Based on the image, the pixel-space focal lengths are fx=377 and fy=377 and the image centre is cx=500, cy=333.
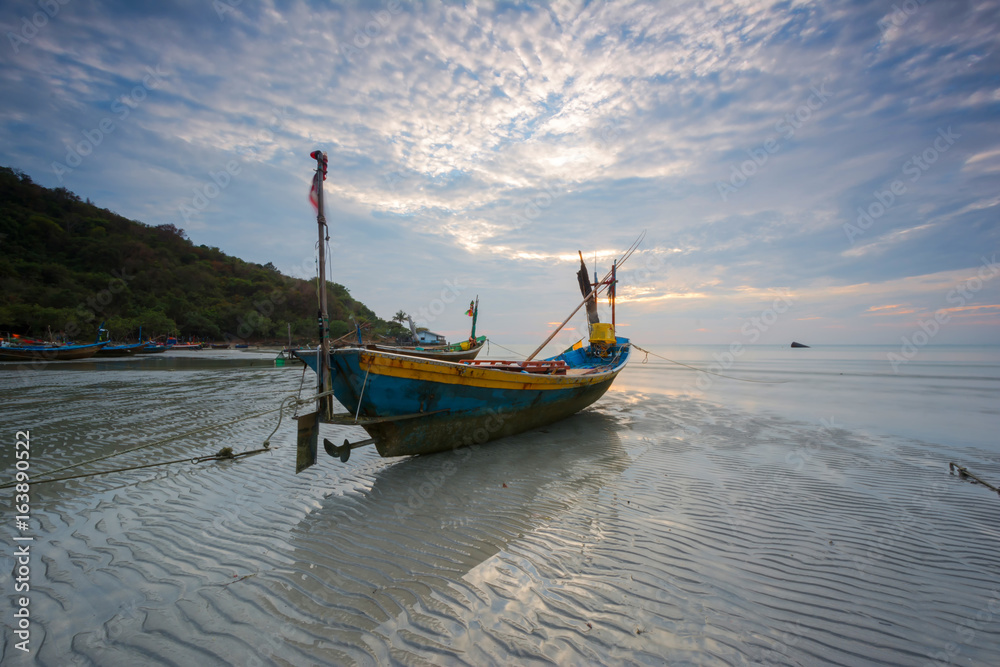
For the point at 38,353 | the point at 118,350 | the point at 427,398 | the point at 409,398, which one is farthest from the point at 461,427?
the point at 118,350

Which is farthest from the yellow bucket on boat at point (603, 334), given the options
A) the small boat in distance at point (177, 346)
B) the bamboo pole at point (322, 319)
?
the small boat in distance at point (177, 346)

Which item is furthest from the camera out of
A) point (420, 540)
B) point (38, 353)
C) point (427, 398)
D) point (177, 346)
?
point (177, 346)

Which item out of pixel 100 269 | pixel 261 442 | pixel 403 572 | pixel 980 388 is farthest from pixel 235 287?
pixel 980 388

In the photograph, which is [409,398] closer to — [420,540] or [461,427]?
[461,427]

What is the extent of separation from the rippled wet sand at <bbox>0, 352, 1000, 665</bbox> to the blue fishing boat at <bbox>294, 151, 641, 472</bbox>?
1.91 ft

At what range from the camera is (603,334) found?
1428 centimetres

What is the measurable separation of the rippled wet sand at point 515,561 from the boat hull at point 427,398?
573mm

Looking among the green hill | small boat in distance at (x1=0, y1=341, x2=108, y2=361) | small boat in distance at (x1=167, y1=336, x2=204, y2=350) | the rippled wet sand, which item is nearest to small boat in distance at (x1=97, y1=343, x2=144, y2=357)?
small boat in distance at (x1=0, y1=341, x2=108, y2=361)

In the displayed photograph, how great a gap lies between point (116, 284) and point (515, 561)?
246 ft

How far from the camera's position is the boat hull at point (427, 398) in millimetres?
5578

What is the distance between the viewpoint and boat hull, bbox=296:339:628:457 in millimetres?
5578

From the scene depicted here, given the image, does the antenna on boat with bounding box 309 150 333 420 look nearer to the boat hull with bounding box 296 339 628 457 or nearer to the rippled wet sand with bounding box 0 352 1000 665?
the boat hull with bounding box 296 339 628 457

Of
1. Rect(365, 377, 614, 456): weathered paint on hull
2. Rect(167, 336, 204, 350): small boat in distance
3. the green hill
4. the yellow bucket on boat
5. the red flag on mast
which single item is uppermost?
the green hill

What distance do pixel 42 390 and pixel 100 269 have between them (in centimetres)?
6860
